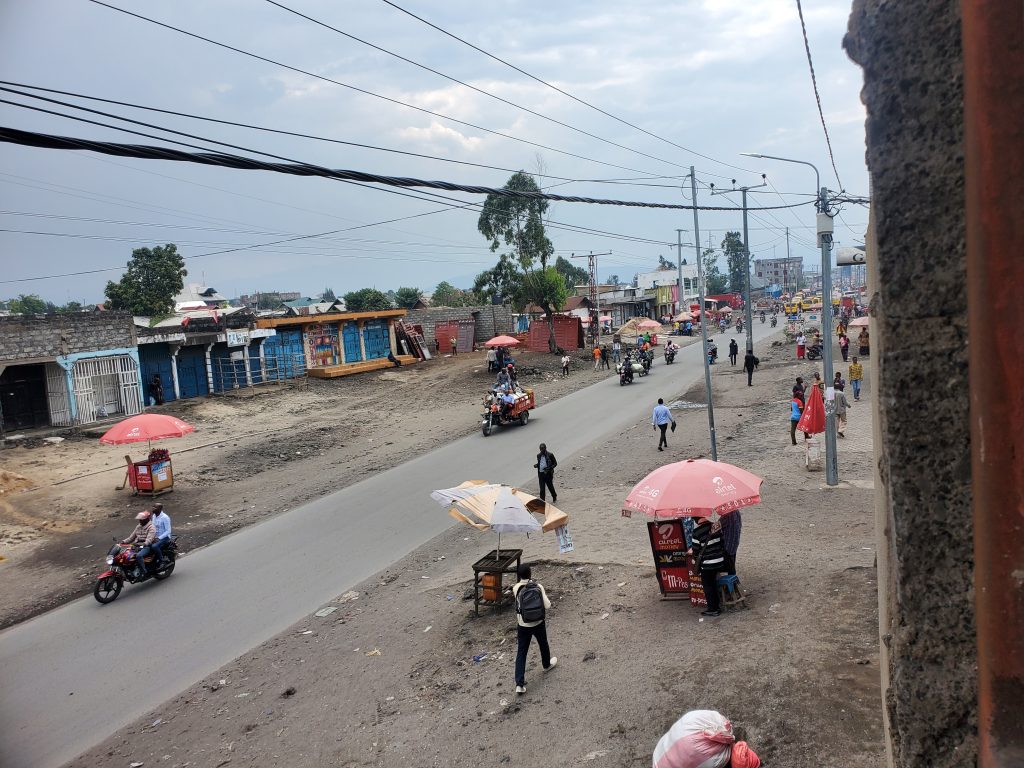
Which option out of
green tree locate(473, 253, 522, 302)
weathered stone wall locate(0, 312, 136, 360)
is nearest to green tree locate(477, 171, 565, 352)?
green tree locate(473, 253, 522, 302)

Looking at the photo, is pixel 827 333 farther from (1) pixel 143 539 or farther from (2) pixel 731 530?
(1) pixel 143 539

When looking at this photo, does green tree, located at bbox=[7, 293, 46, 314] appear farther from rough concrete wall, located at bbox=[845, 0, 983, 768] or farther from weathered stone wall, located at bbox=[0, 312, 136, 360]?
rough concrete wall, located at bbox=[845, 0, 983, 768]

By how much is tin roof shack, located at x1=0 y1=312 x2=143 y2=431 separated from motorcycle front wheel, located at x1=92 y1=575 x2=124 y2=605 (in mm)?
15588

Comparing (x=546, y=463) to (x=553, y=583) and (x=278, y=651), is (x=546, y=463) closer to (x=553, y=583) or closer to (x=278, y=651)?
(x=553, y=583)

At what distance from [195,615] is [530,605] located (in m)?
5.69

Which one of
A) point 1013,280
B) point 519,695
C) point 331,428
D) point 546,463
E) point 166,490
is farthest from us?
point 331,428

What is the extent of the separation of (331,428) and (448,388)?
9.36m

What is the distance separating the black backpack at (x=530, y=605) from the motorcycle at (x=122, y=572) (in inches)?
288

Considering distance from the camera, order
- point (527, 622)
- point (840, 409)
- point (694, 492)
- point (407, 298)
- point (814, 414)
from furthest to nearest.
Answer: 1. point (407, 298)
2. point (840, 409)
3. point (814, 414)
4. point (694, 492)
5. point (527, 622)

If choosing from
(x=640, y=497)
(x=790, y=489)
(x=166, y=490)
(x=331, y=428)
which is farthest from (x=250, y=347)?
(x=640, y=497)

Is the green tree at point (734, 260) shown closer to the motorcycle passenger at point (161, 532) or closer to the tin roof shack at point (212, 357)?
the tin roof shack at point (212, 357)

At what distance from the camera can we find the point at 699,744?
473 cm

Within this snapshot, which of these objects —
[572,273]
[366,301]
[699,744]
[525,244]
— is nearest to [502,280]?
[525,244]

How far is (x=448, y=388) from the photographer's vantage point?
34.3 metres
